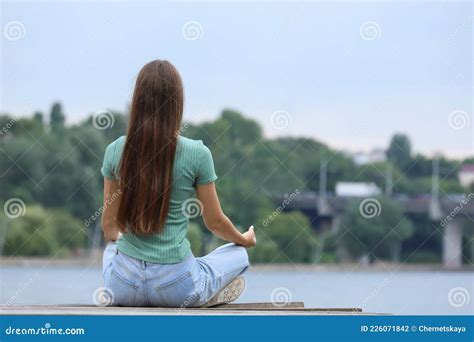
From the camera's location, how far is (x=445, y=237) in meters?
42.4

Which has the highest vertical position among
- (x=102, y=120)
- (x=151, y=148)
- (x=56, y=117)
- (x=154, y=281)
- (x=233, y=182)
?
(x=151, y=148)

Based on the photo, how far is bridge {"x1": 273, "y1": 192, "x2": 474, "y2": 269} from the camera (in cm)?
4075

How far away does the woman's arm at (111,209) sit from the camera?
4582 mm

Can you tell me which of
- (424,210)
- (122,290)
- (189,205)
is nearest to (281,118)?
(189,205)

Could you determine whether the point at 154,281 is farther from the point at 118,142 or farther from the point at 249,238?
the point at 118,142

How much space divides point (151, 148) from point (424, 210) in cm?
3842

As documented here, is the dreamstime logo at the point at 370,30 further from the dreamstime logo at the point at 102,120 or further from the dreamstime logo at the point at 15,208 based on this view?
the dreamstime logo at the point at 15,208

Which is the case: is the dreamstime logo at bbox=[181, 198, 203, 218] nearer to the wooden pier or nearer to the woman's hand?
the woman's hand

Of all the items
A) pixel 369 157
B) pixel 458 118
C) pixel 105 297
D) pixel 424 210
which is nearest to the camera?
pixel 105 297

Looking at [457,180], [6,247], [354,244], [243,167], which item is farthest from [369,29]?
[457,180]

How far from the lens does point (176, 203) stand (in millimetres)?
4543

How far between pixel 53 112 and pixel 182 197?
35800mm

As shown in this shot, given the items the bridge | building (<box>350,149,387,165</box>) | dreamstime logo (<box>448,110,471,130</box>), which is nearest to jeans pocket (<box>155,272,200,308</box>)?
dreamstime logo (<box>448,110,471,130</box>)
